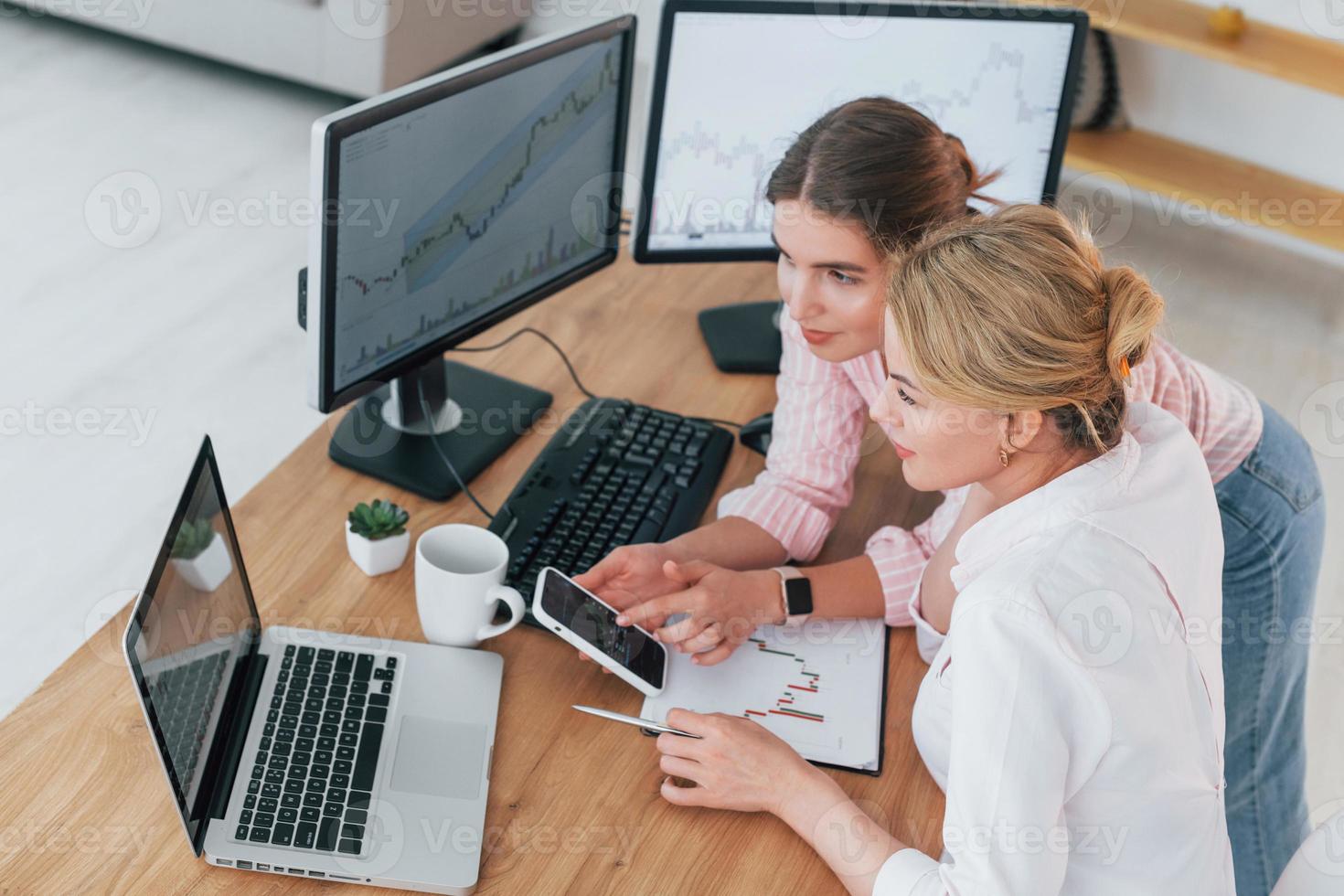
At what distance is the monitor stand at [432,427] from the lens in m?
1.40

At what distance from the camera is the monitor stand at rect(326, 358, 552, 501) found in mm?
1399

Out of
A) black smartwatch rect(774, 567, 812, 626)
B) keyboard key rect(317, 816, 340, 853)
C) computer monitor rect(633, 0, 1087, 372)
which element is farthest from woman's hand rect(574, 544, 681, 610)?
computer monitor rect(633, 0, 1087, 372)

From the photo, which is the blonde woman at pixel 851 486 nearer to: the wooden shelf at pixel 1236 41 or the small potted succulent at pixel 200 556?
the small potted succulent at pixel 200 556

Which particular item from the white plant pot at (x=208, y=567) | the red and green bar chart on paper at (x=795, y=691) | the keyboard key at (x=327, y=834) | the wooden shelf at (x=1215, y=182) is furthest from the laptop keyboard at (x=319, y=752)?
the wooden shelf at (x=1215, y=182)

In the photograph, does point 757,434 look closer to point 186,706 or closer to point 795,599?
point 795,599

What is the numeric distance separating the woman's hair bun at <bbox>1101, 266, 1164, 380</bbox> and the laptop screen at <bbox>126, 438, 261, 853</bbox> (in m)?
0.76

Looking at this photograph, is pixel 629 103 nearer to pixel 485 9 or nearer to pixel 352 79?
pixel 352 79

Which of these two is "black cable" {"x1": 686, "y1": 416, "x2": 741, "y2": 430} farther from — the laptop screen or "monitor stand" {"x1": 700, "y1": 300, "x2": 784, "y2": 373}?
the laptop screen

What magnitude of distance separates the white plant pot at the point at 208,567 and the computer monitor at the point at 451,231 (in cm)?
25

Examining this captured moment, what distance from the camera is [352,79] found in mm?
3518

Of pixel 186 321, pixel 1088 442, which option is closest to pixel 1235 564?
pixel 1088 442

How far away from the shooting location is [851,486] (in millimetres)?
1463

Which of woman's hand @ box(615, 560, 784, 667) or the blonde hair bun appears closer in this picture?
the blonde hair bun

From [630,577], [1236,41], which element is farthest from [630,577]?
[1236,41]
